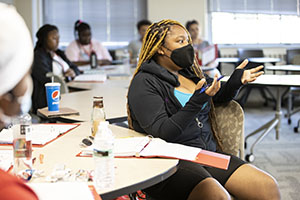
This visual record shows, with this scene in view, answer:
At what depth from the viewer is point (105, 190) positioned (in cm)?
117

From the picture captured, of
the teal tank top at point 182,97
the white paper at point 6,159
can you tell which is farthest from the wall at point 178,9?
the white paper at point 6,159

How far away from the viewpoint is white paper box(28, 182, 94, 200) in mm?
1053

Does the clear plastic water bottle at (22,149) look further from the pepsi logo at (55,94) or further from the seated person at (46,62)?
the seated person at (46,62)

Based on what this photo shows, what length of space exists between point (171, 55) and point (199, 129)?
15.9 inches

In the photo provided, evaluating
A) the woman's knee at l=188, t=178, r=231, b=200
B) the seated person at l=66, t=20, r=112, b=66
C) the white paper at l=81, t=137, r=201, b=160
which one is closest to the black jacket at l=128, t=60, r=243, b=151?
the white paper at l=81, t=137, r=201, b=160

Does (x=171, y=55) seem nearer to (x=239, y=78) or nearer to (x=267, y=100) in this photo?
(x=239, y=78)

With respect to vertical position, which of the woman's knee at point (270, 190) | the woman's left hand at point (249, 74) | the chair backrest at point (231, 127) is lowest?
the woman's knee at point (270, 190)

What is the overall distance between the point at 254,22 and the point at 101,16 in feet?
9.27

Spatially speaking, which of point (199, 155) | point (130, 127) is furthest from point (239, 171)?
point (130, 127)

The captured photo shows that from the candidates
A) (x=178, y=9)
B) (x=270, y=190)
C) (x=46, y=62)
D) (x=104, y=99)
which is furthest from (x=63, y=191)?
(x=178, y=9)

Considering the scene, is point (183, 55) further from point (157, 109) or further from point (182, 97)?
point (157, 109)

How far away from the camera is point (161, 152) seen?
58.6 inches

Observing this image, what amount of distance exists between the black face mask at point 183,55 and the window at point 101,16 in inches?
217

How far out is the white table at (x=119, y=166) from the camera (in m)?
1.22
